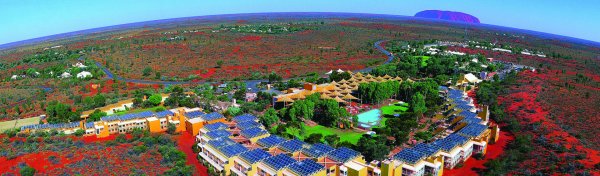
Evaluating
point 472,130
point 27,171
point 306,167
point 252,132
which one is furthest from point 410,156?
point 27,171

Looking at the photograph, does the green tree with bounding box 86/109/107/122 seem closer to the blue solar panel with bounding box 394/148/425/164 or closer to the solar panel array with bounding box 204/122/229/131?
the solar panel array with bounding box 204/122/229/131

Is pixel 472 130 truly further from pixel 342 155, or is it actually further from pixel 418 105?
pixel 342 155

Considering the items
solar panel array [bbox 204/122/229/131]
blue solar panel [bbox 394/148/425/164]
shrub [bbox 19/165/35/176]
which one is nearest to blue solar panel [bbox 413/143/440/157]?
blue solar panel [bbox 394/148/425/164]

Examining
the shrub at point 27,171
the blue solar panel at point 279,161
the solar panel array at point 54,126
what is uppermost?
the blue solar panel at point 279,161

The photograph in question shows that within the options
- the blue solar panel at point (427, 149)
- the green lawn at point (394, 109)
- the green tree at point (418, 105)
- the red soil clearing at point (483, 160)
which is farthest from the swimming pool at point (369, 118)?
the red soil clearing at point (483, 160)

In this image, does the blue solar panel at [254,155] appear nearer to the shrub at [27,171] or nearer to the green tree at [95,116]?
the shrub at [27,171]

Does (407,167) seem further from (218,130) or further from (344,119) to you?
(218,130)

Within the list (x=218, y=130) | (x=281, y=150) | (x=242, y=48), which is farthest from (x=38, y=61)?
(x=281, y=150)

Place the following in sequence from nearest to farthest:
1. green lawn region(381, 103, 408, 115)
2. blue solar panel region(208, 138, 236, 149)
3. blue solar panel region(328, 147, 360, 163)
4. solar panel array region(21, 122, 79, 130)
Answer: blue solar panel region(328, 147, 360, 163)
blue solar panel region(208, 138, 236, 149)
solar panel array region(21, 122, 79, 130)
green lawn region(381, 103, 408, 115)
